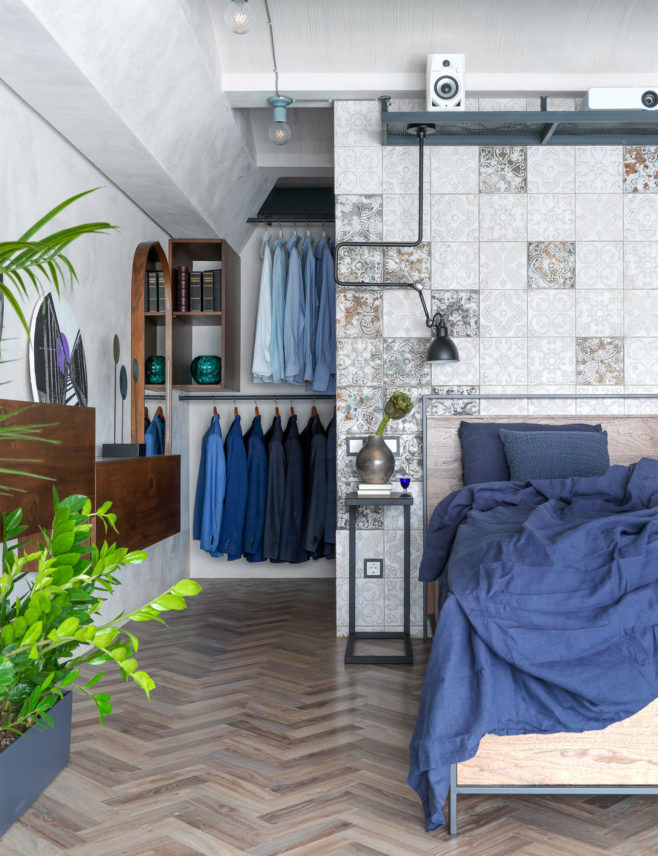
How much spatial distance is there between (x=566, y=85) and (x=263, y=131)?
1.69m

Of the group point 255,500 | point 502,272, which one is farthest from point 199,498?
point 502,272

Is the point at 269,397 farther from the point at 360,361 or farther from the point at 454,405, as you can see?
the point at 454,405

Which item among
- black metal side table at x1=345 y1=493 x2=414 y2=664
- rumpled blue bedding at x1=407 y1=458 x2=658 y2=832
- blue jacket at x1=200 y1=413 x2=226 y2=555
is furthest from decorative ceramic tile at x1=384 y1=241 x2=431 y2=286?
rumpled blue bedding at x1=407 y1=458 x2=658 y2=832

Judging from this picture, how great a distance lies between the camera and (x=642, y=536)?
2.02 metres

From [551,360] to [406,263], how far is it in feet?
2.82

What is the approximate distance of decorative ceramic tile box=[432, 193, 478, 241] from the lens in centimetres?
374

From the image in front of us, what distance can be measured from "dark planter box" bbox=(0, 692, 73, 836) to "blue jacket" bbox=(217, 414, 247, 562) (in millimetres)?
2672

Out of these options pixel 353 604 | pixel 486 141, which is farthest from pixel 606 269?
pixel 353 604

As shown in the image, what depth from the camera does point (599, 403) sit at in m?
3.73

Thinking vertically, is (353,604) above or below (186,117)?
below

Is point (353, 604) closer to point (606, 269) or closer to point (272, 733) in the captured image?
point (272, 733)

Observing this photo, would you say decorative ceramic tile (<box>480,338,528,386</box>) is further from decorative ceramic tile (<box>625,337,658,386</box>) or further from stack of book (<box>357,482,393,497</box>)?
stack of book (<box>357,482,393,497</box>)

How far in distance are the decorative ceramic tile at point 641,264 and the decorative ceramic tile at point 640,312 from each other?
0.04 m

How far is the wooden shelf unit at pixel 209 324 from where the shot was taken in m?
4.67
